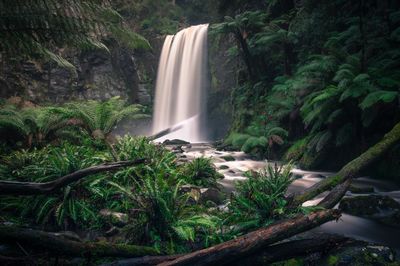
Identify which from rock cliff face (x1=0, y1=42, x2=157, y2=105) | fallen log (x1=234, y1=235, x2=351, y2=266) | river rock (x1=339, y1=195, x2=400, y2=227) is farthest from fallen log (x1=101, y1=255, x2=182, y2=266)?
rock cliff face (x1=0, y1=42, x2=157, y2=105)

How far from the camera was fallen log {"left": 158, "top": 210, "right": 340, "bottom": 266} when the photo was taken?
317cm

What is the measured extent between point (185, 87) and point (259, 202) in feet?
57.0

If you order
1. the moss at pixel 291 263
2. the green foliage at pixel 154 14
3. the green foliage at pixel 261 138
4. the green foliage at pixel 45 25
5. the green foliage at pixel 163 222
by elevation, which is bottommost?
the moss at pixel 291 263

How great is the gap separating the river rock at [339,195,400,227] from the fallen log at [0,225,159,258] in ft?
11.0

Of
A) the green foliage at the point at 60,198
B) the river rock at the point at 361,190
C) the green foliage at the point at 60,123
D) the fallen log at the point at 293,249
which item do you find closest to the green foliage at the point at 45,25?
the green foliage at the point at 60,198

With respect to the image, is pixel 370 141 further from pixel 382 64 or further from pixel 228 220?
pixel 228 220

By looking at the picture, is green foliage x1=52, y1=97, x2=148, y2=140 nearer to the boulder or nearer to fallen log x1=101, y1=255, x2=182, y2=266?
fallen log x1=101, y1=255, x2=182, y2=266

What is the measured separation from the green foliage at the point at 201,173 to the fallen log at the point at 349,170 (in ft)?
6.16

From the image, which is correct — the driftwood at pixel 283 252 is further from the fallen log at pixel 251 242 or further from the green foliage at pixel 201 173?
the green foliage at pixel 201 173

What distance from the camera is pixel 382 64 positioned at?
7641 mm

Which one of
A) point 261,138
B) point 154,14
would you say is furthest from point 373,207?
point 154,14

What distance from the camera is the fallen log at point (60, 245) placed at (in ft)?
10.3

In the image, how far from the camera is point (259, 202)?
13.1ft

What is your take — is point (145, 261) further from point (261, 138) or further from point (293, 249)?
point (261, 138)
